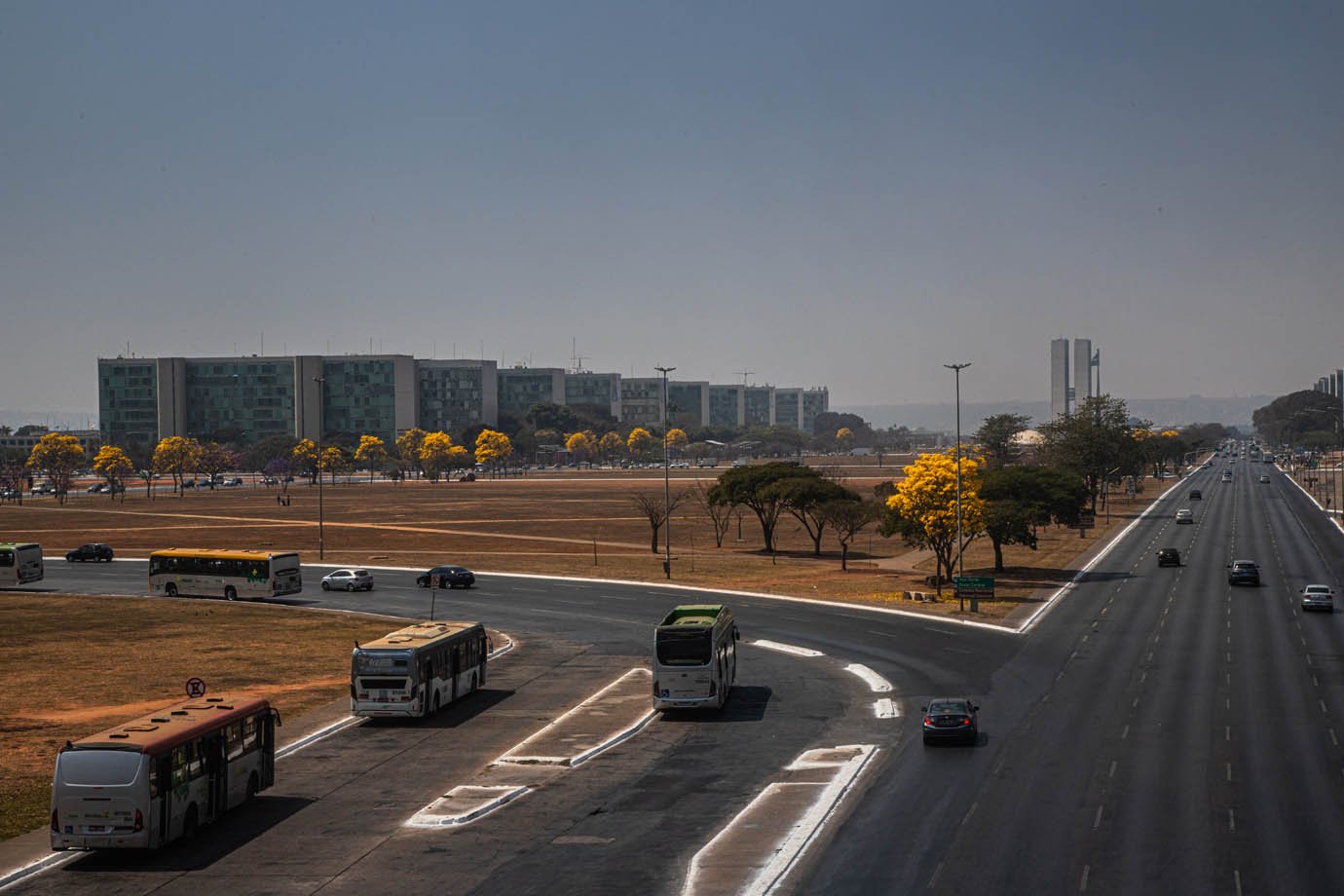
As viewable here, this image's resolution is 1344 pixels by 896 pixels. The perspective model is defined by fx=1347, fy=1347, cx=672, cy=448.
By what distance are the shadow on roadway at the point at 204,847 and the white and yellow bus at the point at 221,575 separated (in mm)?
52869

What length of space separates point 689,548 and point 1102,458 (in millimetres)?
80835

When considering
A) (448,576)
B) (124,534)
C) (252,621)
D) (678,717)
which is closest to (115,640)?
(252,621)

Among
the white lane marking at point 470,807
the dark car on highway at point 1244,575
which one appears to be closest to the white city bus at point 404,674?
the white lane marking at point 470,807

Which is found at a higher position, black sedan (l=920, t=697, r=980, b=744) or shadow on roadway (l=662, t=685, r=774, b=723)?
black sedan (l=920, t=697, r=980, b=744)

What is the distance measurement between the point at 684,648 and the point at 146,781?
21.2 meters

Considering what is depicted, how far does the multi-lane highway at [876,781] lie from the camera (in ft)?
93.6

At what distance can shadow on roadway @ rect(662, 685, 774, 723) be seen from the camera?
154 ft

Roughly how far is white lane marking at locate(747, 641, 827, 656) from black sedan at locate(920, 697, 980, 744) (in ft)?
60.6

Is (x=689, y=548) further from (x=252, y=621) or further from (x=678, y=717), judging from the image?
(x=678, y=717)

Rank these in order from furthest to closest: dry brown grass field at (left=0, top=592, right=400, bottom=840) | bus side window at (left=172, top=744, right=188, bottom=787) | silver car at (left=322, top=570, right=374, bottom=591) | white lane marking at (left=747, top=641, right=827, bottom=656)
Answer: silver car at (left=322, top=570, right=374, bottom=591), white lane marking at (left=747, top=641, right=827, bottom=656), dry brown grass field at (left=0, top=592, right=400, bottom=840), bus side window at (left=172, top=744, right=188, bottom=787)

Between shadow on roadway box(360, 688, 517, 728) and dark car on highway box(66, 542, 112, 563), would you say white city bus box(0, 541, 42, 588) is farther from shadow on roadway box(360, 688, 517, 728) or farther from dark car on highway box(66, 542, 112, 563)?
shadow on roadway box(360, 688, 517, 728)

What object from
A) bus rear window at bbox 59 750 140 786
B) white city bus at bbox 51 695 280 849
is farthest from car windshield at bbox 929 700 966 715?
bus rear window at bbox 59 750 140 786

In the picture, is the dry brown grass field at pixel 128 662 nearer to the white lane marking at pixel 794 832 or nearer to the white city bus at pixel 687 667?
the white city bus at pixel 687 667

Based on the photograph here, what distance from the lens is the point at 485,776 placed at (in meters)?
38.3
